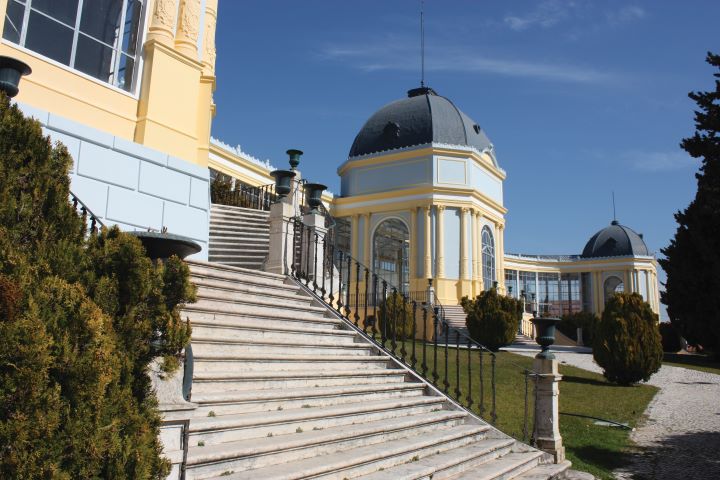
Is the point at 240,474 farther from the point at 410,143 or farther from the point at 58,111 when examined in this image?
the point at 410,143

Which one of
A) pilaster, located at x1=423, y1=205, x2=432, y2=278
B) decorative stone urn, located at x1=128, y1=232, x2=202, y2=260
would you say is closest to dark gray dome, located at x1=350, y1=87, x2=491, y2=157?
pilaster, located at x1=423, y1=205, x2=432, y2=278

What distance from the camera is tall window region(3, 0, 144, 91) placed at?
8750 millimetres

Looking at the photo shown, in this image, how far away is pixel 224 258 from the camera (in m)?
A: 12.7

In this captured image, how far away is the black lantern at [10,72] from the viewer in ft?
17.7

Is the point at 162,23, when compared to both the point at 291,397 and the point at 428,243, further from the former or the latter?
the point at 428,243

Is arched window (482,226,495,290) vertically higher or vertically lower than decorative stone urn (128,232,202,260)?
higher

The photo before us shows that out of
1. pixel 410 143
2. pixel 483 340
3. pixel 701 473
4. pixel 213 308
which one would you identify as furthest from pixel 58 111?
pixel 410 143

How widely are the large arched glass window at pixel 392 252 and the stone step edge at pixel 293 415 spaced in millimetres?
24687

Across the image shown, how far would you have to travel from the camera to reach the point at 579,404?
11.8m

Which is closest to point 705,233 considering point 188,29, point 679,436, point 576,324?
point 679,436

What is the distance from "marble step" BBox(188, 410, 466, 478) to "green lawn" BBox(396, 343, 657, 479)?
2175mm

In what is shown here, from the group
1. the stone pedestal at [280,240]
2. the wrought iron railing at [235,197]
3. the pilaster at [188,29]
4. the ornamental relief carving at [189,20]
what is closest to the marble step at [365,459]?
the stone pedestal at [280,240]

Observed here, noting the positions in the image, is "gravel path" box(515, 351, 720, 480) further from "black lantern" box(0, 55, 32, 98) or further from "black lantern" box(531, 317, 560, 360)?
"black lantern" box(0, 55, 32, 98)

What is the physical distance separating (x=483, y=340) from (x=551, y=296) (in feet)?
107
